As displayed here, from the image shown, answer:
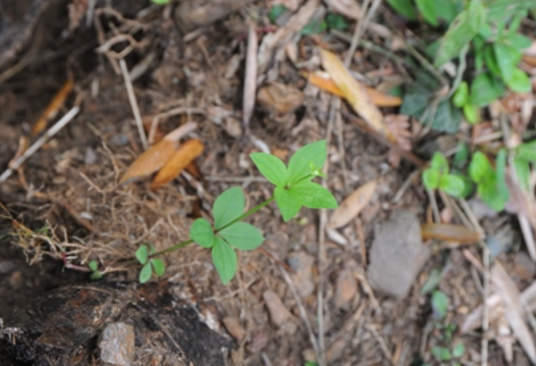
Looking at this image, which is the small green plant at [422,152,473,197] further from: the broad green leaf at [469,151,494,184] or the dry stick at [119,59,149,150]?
the dry stick at [119,59,149,150]

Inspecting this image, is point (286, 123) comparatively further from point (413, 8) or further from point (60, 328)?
point (60, 328)

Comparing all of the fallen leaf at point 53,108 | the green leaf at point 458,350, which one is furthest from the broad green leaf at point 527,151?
the fallen leaf at point 53,108

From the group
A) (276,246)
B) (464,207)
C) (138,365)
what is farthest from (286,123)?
(138,365)

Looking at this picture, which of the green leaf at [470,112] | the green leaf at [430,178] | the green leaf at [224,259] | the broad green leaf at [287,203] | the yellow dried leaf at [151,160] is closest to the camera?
the broad green leaf at [287,203]

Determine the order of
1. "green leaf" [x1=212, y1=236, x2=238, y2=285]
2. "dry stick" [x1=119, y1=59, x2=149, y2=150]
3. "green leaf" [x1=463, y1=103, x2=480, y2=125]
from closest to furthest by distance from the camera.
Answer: "green leaf" [x1=212, y1=236, x2=238, y2=285] → "dry stick" [x1=119, y1=59, x2=149, y2=150] → "green leaf" [x1=463, y1=103, x2=480, y2=125]

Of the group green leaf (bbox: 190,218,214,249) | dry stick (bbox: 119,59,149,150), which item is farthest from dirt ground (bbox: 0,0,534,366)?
green leaf (bbox: 190,218,214,249)

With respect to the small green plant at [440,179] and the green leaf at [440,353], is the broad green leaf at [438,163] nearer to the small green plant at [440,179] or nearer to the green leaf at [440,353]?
the small green plant at [440,179]
